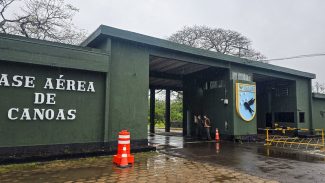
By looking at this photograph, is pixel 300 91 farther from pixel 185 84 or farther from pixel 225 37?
pixel 225 37

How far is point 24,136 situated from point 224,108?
10.8 metres

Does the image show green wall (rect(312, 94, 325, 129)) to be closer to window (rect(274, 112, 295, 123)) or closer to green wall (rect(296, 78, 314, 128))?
green wall (rect(296, 78, 314, 128))

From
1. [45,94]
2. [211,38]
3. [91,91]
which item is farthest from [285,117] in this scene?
[45,94]

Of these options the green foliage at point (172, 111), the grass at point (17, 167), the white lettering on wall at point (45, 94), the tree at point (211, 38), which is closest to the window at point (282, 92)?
the tree at point (211, 38)

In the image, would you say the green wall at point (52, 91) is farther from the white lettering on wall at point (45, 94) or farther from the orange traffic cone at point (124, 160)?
the orange traffic cone at point (124, 160)

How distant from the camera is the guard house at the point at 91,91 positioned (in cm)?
781

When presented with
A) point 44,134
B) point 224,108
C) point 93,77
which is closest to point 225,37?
point 224,108

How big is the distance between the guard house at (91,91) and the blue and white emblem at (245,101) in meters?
0.06

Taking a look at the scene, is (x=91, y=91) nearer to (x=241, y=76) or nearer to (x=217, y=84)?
(x=217, y=84)

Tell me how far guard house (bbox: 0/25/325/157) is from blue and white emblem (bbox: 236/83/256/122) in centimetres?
6

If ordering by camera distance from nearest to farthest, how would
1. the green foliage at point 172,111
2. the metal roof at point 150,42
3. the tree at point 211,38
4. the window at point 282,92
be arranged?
the metal roof at point 150,42 < the window at point 282,92 < the tree at point 211,38 < the green foliage at point 172,111

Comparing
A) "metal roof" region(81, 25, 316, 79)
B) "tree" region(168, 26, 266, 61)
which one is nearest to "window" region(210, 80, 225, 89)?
"metal roof" region(81, 25, 316, 79)

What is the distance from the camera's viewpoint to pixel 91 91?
9328mm

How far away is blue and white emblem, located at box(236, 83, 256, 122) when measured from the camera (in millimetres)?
14086
